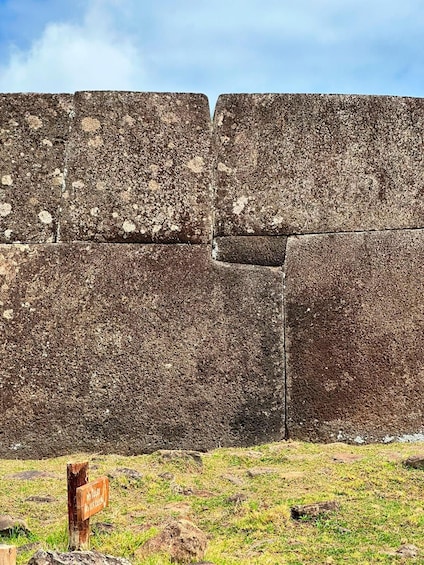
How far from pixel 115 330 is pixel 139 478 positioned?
104cm

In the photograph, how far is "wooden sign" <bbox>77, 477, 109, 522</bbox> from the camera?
268 cm


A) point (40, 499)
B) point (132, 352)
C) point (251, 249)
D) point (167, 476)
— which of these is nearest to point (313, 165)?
point (251, 249)

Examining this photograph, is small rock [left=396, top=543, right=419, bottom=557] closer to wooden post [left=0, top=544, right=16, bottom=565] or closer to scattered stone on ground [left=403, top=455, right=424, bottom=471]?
scattered stone on ground [left=403, top=455, right=424, bottom=471]

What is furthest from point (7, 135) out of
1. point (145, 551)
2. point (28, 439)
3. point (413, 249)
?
point (145, 551)

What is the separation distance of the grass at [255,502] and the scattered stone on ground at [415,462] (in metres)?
0.05

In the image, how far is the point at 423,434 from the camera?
4574 millimetres

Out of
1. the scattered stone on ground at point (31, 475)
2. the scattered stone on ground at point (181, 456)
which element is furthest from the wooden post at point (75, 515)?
the scattered stone on ground at point (181, 456)

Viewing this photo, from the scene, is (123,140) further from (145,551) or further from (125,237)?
(145,551)

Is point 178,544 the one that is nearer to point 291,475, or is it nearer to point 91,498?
point 91,498

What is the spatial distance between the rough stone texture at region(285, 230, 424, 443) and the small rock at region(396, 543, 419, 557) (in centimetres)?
181

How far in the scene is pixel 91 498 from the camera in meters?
2.76

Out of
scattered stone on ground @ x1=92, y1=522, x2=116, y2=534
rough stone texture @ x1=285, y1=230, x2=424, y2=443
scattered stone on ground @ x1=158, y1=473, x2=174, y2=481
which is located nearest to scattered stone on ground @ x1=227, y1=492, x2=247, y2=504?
scattered stone on ground @ x1=158, y1=473, x2=174, y2=481

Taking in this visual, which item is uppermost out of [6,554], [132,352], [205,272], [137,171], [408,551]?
[137,171]

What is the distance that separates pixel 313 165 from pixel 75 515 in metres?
2.78
